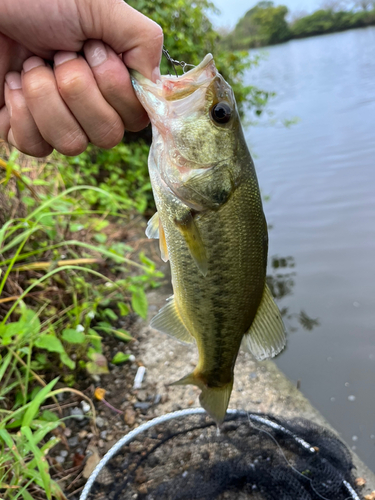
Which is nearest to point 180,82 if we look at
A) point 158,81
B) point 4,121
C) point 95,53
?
point 158,81

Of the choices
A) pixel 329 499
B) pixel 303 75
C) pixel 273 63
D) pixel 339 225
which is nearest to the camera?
pixel 329 499

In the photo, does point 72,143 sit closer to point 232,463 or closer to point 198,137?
point 198,137

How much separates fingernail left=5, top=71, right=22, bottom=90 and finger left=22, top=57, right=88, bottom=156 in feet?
0.31

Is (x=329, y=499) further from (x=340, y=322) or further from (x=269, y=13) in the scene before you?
(x=269, y=13)

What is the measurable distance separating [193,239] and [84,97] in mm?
645

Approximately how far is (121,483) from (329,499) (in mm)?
1136

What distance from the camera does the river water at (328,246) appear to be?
327cm

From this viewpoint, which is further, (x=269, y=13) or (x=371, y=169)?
(x=269, y=13)

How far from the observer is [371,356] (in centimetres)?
351

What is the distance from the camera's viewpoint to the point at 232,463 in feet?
7.03

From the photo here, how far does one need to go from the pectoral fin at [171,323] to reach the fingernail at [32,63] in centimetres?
109

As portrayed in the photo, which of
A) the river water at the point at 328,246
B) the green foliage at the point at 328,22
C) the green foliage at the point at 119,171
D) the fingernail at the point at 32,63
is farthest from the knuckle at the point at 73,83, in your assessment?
the green foliage at the point at 328,22

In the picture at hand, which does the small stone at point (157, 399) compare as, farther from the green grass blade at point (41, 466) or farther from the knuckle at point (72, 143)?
the knuckle at point (72, 143)

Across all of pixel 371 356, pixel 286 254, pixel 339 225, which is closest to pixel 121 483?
pixel 371 356
